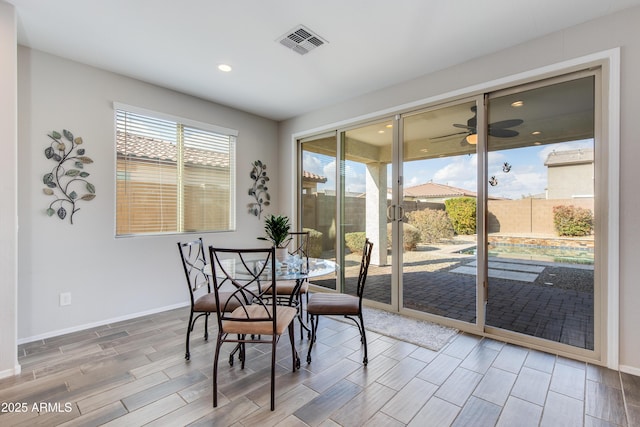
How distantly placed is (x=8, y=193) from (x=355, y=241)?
339 cm

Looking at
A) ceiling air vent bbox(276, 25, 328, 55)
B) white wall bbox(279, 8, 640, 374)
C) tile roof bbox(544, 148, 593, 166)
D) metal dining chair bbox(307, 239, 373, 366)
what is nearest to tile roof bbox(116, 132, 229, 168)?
ceiling air vent bbox(276, 25, 328, 55)

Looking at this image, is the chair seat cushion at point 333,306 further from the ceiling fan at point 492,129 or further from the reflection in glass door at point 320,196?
the ceiling fan at point 492,129

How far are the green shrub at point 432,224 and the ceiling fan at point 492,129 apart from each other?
2.61 ft

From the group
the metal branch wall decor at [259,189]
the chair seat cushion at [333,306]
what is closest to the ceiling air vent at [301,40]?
the metal branch wall decor at [259,189]

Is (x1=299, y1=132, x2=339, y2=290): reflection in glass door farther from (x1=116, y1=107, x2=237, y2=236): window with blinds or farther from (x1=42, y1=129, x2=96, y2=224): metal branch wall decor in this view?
(x1=42, y1=129, x2=96, y2=224): metal branch wall decor

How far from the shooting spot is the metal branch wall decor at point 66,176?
2798 millimetres

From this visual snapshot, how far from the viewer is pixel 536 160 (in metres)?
2.64

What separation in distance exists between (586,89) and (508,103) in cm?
54

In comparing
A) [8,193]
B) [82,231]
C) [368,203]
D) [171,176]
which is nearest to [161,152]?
[171,176]

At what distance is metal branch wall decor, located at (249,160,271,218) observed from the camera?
453 centimetres

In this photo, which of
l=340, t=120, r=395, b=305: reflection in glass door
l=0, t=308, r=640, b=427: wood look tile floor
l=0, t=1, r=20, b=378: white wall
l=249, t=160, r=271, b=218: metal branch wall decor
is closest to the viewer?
l=0, t=308, r=640, b=427: wood look tile floor

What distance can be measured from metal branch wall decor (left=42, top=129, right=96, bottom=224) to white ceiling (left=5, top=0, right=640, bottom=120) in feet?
2.80

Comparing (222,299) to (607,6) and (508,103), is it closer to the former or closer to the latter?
(508,103)

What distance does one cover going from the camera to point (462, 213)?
9.99 feet
